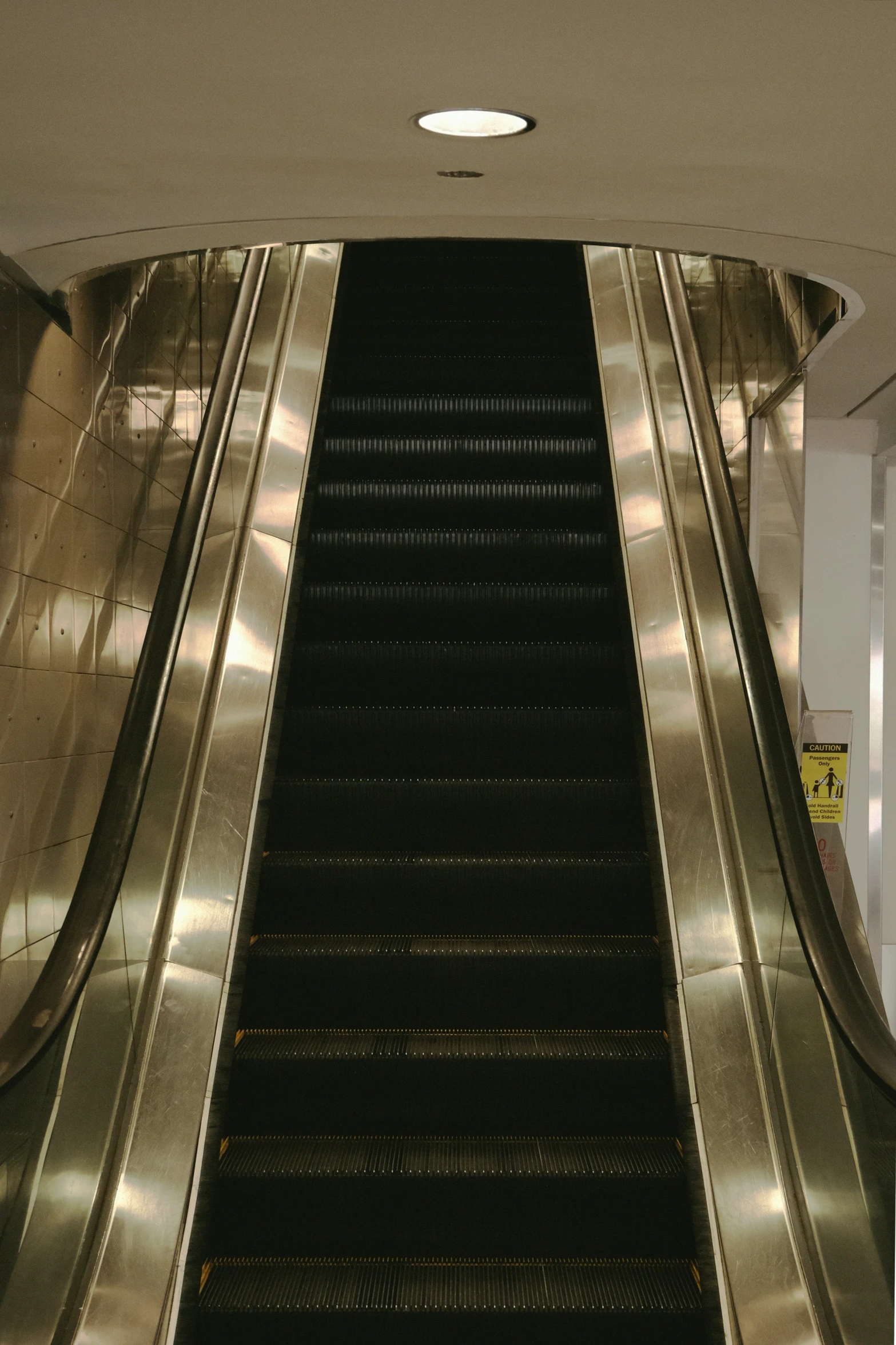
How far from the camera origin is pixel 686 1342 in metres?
2.54

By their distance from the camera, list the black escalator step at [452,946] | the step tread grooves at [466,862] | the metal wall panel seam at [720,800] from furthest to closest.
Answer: the step tread grooves at [466,862], the black escalator step at [452,946], the metal wall panel seam at [720,800]

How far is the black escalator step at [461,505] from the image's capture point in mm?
4727

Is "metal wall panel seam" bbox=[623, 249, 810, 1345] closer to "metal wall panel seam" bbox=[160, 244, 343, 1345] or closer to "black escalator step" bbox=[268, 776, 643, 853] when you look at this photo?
"black escalator step" bbox=[268, 776, 643, 853]

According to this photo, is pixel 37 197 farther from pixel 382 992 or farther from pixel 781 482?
pixel 781 482

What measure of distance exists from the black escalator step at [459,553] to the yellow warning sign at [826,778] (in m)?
1.07

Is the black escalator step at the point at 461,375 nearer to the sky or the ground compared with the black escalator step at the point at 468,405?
nearer to the sky

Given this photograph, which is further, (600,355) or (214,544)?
(600,355)

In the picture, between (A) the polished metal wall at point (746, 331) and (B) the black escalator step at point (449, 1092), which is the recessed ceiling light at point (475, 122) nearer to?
(A) the polished metal wall at point (746, 331)

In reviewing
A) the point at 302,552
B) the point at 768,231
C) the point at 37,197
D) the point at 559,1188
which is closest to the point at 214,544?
the point at 302,552

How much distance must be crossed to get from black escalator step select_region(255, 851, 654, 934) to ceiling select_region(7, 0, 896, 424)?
5.45ft

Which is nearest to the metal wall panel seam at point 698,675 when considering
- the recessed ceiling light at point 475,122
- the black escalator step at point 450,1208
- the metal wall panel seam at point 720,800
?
the metal wall panel seam at point 720,800

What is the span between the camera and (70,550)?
352 cm

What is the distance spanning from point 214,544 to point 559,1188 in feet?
7.05

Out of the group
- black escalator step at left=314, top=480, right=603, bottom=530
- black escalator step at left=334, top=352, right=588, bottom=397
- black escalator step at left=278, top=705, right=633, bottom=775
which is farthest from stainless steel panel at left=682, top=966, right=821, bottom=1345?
black escalator step at left=334, top=352, right=588, bottom=397
